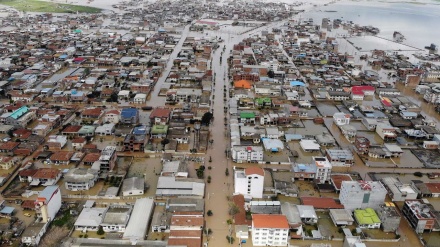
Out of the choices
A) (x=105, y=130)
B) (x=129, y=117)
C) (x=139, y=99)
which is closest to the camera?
(x=105, y=130)

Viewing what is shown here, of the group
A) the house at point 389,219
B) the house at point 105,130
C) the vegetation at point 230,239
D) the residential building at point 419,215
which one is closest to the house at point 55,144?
the house at point 105,130

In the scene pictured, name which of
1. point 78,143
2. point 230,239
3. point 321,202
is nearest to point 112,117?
point 78,143

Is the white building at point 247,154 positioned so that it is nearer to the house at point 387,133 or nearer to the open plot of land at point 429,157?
the house at point 387,133

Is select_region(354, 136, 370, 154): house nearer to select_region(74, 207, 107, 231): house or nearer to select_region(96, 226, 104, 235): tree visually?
select_region(74, 207, 107, 231): house

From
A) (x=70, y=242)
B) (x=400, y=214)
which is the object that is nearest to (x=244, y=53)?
(x=400, y=214)

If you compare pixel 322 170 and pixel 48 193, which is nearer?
pixel 48 193

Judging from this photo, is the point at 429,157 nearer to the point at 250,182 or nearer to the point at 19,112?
the point at 250,182

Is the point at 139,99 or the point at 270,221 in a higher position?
the point at 270,221
